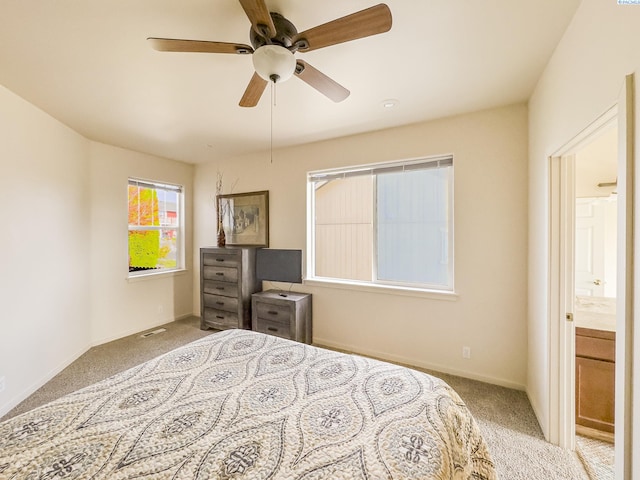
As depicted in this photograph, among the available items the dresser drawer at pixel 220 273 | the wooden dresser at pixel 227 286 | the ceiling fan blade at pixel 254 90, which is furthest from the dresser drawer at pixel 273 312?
the ceiling fan blade at pixel 254 90

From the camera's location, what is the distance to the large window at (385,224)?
290 centimetres

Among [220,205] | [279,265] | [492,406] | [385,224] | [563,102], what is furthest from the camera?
[220,205]

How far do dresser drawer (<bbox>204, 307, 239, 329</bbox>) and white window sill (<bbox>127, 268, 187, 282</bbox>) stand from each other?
34.8 inches

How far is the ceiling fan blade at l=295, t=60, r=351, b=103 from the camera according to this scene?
1562 mm

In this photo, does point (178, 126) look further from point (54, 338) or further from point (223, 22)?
point (54, 338)

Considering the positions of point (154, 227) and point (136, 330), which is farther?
point (154, 227)

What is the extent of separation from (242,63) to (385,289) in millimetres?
2411

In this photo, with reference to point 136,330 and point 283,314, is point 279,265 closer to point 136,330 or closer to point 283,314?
point 283,314

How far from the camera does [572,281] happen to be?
1797 mm

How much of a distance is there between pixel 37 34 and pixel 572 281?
3469mm

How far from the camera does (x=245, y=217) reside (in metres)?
4.11

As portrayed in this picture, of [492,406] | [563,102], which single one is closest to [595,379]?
[492,406]

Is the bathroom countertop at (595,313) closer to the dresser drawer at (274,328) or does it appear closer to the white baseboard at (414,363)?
the white baseboard at (414,363)

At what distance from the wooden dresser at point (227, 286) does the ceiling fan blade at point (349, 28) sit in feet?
9.11
